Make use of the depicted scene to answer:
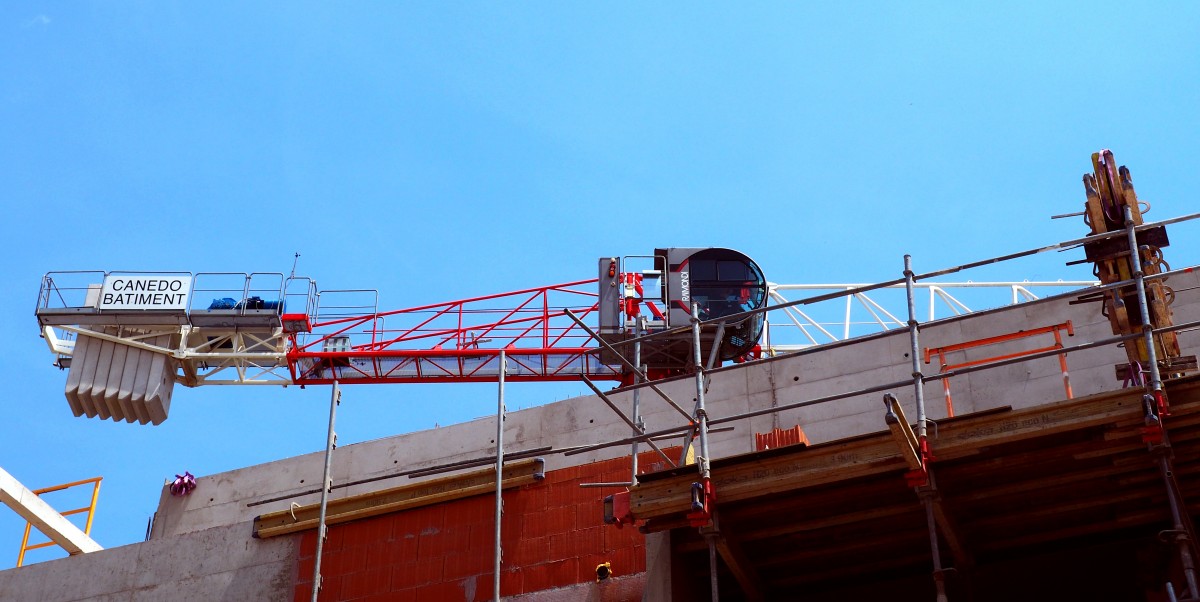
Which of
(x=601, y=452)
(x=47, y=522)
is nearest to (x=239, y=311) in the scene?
(x=47, y=522)

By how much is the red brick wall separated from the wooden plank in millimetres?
95

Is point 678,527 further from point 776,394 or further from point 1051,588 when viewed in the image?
point 776,394

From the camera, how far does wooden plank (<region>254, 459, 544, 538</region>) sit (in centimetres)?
1470

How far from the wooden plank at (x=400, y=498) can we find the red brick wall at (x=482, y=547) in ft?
0.31

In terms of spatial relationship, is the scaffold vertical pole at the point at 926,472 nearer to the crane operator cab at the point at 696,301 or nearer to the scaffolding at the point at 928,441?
the scaffolding at the point at 928,441

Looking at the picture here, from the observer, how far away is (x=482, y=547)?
1445 cm

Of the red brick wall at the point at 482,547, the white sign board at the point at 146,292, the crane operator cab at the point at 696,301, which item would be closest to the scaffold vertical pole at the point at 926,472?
the red brick wall at the point at 482,547

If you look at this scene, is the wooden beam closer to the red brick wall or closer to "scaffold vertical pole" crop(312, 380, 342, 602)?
the red brick wall

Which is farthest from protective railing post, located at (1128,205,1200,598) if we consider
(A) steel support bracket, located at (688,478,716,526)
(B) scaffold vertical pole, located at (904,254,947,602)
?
(A) steel support bracket, located at (688,478,716,526)

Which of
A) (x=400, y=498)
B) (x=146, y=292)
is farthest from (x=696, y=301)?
(x=146, y=292)

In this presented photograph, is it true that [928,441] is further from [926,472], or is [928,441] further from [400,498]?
[400,498]

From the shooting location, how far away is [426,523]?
14.9m

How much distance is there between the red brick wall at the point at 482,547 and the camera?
1384cm

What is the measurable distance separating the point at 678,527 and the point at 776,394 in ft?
23.1
